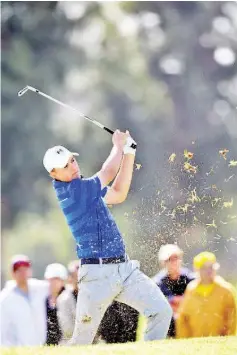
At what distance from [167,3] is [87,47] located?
2.27 ft

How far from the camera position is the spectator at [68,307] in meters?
4.30

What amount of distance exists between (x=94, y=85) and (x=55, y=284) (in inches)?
70.1

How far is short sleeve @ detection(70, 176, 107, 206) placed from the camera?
354cm

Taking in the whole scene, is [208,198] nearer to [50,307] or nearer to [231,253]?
[231,253]

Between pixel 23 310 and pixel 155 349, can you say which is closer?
pixel 155 349

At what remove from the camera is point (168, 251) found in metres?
4.40

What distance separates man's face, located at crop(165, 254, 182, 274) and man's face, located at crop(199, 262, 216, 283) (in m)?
0.17

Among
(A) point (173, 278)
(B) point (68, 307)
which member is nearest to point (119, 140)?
(A) point (173, 278)

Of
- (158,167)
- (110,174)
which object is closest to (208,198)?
(158,167)

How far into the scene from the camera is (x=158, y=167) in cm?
469

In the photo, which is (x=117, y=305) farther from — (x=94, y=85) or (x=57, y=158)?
(x=94, y=85)

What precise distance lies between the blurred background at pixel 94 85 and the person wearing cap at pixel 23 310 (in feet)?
2.67

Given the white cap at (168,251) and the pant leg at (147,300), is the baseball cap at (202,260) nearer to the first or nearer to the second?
the white cap at (168,251)

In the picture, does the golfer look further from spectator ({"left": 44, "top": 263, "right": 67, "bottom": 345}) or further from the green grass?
spectator ({"left": 44, "top": 263, "right": 67, "bottom": 345})
